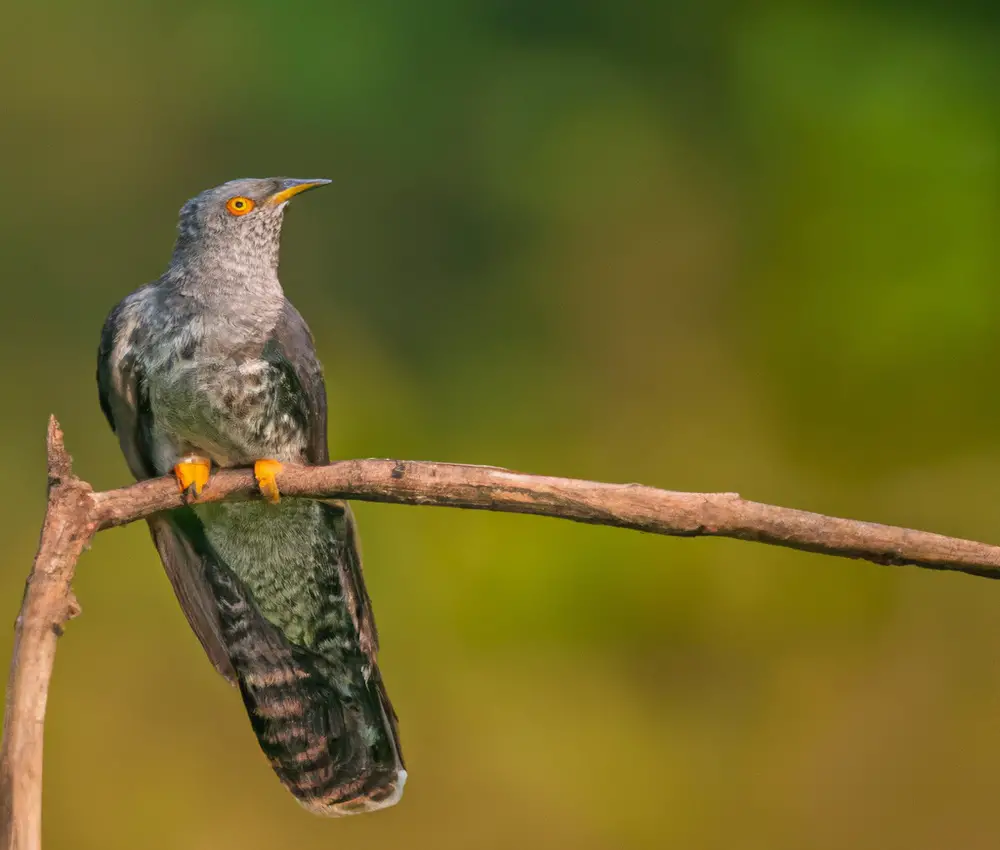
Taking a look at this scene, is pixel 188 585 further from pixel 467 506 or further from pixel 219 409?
pixel 467 506

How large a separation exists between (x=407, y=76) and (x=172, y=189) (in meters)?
1.15

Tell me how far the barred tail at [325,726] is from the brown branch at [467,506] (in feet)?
2.57

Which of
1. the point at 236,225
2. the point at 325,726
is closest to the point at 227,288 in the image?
the point at 236,225

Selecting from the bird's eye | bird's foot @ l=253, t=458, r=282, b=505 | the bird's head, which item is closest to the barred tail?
bird's foot @ l=253, t=458, r=282, b=505

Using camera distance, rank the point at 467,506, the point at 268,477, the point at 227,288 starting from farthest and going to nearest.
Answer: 1. the point at 227,288
2. the point at 268,477
3. the point at 467,506

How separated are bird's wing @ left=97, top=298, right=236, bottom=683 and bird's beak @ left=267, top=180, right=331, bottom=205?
453 mm

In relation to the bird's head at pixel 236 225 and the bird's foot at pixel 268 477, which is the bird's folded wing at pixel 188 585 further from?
the bird's head at pixel 236 225

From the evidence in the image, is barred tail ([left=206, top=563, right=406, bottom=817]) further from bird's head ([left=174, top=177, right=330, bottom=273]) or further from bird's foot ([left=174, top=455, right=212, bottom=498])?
bird's head ([left=174, top=177, right=330, bottom=273])

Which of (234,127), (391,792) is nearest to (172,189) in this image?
(234,127)

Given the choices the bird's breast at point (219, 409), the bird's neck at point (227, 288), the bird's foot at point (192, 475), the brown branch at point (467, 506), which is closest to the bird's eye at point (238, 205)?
the bird's neck at point (227, 288)

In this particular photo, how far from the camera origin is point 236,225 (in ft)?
8.95

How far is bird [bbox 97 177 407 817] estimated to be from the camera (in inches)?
101

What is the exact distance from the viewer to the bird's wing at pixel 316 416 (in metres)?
2.59

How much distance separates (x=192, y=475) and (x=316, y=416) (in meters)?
0.33
